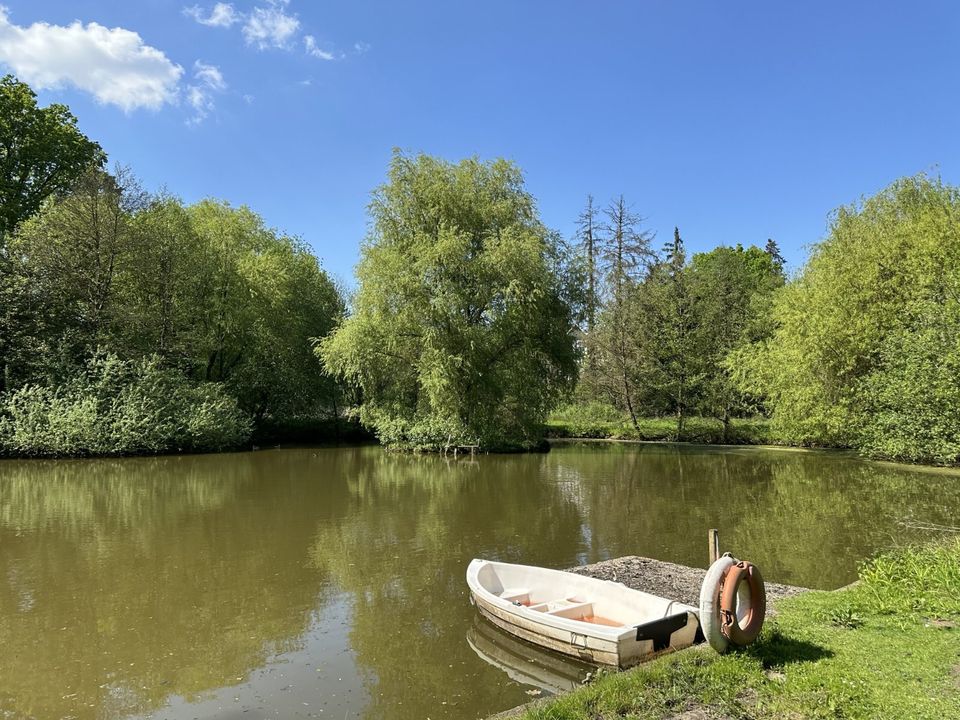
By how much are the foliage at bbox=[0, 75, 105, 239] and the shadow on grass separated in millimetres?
36369

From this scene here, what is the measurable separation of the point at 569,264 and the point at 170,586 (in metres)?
26.1

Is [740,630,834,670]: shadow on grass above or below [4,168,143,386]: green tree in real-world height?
below

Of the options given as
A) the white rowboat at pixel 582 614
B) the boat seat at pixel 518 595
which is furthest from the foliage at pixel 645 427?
the boat seat at pixel 518 595

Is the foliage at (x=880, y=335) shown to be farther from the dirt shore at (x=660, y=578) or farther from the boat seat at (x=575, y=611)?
the boat seat at (x=575, y=611)

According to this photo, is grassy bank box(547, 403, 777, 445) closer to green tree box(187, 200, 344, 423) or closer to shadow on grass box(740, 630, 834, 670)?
green tree box(187, 200, 344, 423)

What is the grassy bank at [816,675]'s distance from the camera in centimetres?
479

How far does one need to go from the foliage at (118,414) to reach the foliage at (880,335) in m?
27.4

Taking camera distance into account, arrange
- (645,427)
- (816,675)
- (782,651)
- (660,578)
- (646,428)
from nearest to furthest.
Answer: (816,675) < (782,651) < (660,578) < (646,428) < (645,427)

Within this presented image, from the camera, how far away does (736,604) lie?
18.7 feet

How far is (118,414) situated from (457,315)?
15894 millimetres

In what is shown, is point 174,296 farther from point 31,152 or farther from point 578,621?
point 578,621

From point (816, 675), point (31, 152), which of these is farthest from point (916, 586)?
point (31, 152)

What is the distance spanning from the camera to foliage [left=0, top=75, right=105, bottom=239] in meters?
32.4

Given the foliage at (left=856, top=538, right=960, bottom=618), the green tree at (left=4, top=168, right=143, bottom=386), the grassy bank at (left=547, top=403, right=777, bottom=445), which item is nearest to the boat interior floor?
the foliage at (left=856, top=538, right=960, bottom=618)
